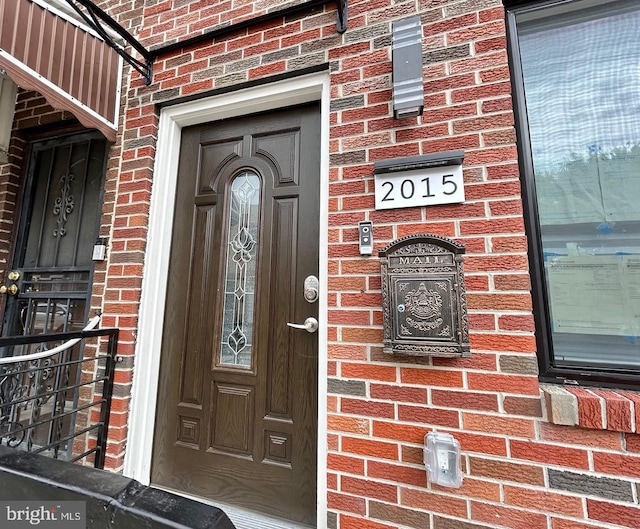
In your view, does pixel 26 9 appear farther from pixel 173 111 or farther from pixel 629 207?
pixel 629 207

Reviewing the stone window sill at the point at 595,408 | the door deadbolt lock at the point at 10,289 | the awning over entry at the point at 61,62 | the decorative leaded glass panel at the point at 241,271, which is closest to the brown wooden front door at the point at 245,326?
the decorative leaded glass panel at the point at 241,271

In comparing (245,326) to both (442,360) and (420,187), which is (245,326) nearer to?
(442,360)

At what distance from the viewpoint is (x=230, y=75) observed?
175cm

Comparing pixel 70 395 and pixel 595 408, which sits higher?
pixel 595 408

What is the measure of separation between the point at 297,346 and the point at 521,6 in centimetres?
186

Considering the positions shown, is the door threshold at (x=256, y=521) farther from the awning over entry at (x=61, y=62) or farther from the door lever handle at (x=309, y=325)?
the awning over entry at (x=61, y=62)

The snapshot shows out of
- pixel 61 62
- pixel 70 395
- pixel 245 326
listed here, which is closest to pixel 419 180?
pixel 245 326

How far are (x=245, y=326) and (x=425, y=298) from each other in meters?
0.95

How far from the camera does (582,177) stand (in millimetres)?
1252

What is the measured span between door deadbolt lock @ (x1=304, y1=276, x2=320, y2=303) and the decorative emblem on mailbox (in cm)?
39

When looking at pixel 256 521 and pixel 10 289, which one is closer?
pixel 256 521

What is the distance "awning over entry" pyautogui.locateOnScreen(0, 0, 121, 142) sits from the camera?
152cm

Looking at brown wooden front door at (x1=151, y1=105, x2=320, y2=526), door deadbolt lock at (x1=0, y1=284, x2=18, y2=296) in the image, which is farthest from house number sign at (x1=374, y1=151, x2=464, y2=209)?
door deadbolt lock at (x1=0, y1=284, x2=18, y2=296)

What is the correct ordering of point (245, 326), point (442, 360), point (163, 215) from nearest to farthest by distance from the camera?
point (442, 360)
point (245, 326)
point (163, 215)
